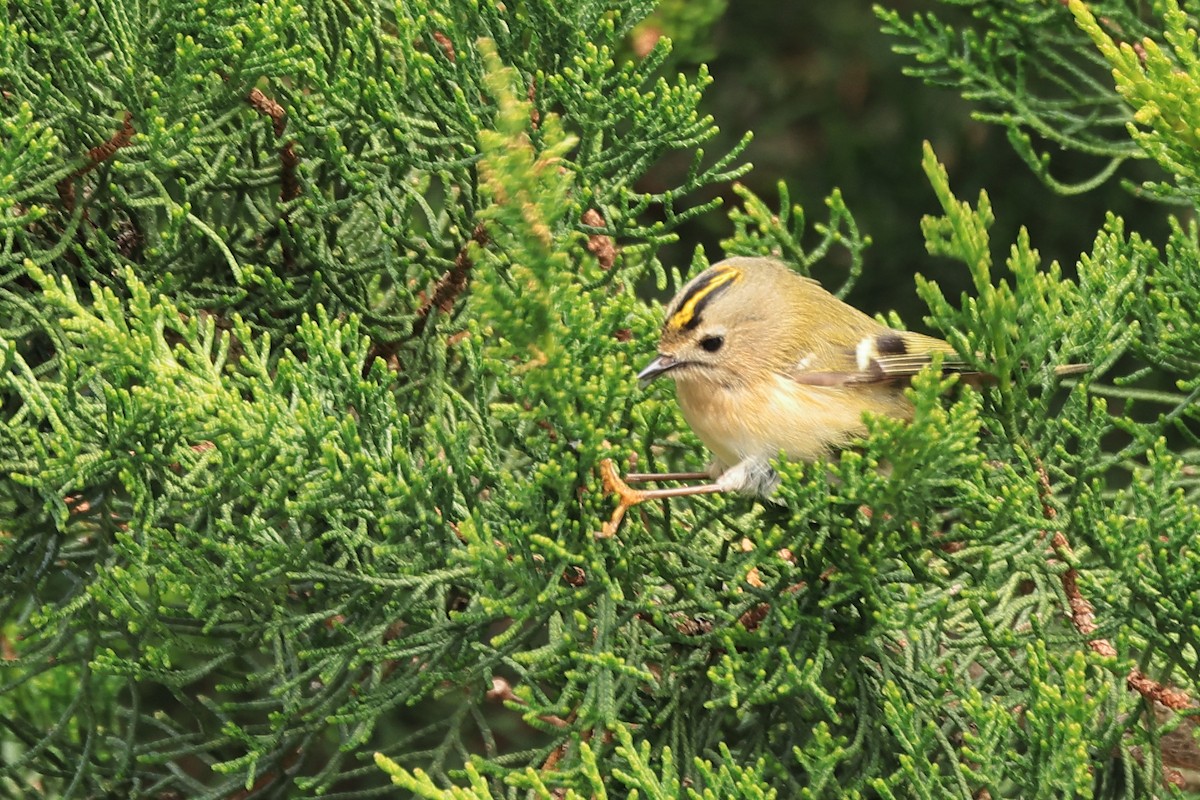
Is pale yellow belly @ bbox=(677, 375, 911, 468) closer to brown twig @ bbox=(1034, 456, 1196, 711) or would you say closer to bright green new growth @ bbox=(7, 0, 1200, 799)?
bright green new growth @ bbox=(7, 0, 1200, 799)

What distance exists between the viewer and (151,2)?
1930 mm

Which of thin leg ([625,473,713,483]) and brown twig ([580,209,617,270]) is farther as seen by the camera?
brown twig ([580,209,617,270])

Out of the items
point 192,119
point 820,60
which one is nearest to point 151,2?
point 192,119

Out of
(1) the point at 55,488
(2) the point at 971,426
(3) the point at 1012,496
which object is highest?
(2) the point at 971,426

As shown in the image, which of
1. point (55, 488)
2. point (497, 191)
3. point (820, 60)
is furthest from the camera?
point (820, 60)

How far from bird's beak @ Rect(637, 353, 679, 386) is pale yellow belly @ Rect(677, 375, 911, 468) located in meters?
0.04

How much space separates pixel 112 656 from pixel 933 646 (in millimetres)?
1166

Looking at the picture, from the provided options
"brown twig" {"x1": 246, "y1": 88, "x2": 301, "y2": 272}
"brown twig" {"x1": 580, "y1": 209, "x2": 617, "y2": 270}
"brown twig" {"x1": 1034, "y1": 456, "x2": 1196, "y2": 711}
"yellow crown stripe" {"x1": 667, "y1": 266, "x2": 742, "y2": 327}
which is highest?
"brown twig" {"x1": 246, "y1": 88, "x2": 301, "y2": 272}

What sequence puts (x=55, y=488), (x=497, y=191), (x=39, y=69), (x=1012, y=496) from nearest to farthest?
(x=497, y=191)
(x=1012, y=496)
(x=55, y=488)
(x=39, y=69)

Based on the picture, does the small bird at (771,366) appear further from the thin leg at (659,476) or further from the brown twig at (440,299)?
the brown twig at (440,299)

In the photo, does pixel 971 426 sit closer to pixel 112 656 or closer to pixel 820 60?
pixel 112 656

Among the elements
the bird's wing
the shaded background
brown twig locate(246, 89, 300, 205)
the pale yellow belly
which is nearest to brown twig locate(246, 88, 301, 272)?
brown twig locate(246, 89, 300, 205)

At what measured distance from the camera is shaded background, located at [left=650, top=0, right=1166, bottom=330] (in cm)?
399

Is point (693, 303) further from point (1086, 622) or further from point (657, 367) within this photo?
point (1086, 622)
